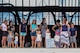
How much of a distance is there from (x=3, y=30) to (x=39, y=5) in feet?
11.0

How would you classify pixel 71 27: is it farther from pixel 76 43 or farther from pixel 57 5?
pixel 57 5

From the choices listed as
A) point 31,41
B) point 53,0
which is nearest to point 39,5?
point 53,0

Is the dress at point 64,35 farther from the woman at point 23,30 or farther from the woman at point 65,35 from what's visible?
the woman at point 23,30

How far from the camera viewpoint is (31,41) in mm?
15984

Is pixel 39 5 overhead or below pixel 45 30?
overhead

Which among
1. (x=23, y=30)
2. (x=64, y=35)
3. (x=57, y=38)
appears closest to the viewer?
(x=64, y=35)

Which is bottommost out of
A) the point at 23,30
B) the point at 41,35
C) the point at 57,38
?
the point at 57,38

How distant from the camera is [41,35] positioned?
15.3m

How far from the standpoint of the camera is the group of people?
14844 mm

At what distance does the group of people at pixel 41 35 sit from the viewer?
14844 mm

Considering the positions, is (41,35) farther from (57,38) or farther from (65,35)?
(65,35)

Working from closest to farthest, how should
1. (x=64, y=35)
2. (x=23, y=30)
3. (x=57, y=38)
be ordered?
1. (x=64, y=35)
2. (x=57, y=38)
3. (x=23, y=30)

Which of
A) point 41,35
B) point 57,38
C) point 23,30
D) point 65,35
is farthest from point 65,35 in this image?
point 23,30

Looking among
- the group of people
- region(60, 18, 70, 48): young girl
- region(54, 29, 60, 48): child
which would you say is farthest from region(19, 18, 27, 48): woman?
region(60, 18, 70, 48): young girl
